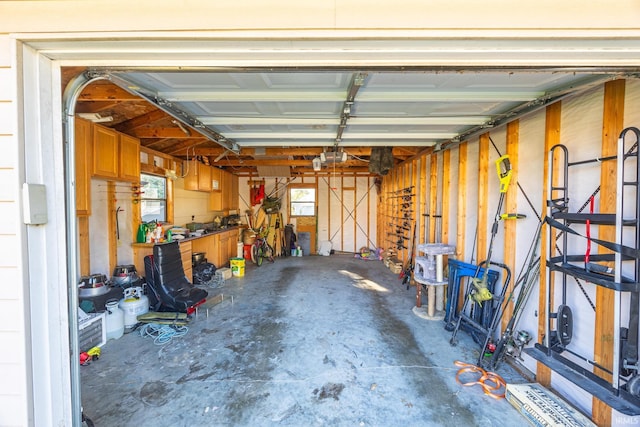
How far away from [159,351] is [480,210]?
4.03 m

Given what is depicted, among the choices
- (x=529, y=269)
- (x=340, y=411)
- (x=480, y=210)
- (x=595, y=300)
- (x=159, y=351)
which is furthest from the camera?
(x=480, y=210)

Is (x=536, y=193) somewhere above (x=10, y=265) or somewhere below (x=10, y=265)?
above

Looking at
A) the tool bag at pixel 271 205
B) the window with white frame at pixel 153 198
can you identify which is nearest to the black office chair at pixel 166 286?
the window with white frame at pixel 153 198

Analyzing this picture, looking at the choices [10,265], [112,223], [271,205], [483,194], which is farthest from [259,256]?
[10,265]

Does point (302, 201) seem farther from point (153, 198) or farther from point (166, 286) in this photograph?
point (166, 286)

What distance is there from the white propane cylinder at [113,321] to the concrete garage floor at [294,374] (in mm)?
110

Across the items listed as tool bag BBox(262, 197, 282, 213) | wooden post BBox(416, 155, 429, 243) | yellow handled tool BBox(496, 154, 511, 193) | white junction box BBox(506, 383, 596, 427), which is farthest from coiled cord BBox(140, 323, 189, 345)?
tool bag BBox(262, 197, 282, 213)

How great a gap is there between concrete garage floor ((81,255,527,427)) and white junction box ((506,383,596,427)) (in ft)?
0.26

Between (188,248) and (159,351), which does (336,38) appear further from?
(188,248)

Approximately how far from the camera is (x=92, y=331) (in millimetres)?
2648

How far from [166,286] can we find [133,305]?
399 mm

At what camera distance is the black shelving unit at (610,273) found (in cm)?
141
